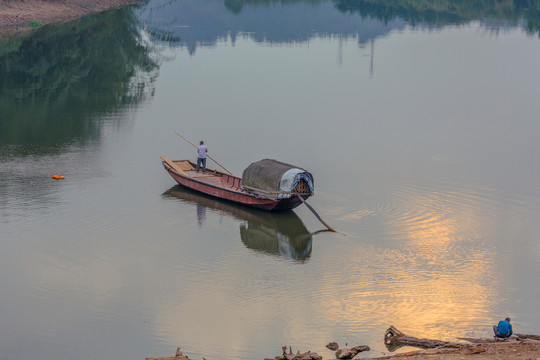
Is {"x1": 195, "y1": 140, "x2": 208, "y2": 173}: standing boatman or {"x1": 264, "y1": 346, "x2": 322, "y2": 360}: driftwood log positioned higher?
{"x1": 195, "y1": 140, "x2": 208, "y2": 173}: standing boatman

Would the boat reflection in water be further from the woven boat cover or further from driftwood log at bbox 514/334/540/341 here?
driftwood log at bbox 514/334/540/341

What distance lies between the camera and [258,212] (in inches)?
1469

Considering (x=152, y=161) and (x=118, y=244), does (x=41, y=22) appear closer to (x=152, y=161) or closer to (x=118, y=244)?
(x=152, y=161)

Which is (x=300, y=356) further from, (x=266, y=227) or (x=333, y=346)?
(x=266, y=227)

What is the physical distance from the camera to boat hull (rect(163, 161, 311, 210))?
36469 millimetres

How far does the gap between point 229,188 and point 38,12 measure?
78359 mm

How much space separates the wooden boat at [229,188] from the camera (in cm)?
3625

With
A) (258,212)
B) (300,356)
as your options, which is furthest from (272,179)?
(300,356)

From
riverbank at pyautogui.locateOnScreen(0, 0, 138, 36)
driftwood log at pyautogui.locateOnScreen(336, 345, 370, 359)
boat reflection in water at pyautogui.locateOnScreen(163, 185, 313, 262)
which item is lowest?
boat reflection in water at pyautogui.locateOnScreen(163, 185, 313, 262)

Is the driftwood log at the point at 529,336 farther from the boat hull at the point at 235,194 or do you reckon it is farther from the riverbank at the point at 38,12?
the riverbank at the point at 38,12

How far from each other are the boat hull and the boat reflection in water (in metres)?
0.38

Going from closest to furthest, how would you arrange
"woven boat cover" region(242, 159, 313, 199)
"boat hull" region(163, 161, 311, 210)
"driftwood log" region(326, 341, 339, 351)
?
"driftwood log" region(326, 341, 339, 351) < "woven boat cover" region(242, 159, 313, 199) < "boat hull" region(163, 161, 311, 210)

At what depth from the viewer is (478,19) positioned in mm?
122812

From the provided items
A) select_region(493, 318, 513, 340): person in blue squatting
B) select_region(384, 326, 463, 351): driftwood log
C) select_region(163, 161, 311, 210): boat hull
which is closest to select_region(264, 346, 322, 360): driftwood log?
select_region(384, 326, 463, 351): driftwood log
